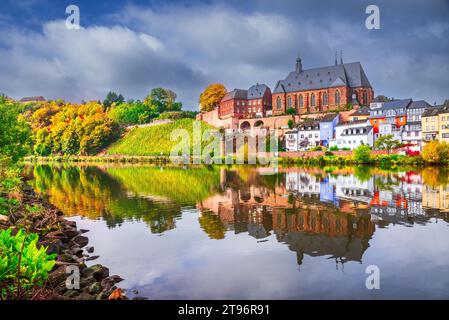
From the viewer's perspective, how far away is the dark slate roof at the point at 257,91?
8450 centimetres

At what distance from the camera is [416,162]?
156 feet

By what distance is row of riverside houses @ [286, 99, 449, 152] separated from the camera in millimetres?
54188

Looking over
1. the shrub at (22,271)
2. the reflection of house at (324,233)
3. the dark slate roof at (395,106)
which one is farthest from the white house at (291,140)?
the shrub at (22,271)

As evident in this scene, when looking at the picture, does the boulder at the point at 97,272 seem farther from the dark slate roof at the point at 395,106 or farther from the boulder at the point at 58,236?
the dark slate roof at the point at 395,106

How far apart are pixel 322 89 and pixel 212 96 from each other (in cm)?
2698

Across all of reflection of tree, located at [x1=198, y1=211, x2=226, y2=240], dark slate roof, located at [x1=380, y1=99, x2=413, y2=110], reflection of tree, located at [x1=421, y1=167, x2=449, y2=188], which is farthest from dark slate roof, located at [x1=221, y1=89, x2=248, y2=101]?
reflection of tree, located at [x1=198, y1=211, x2=226, y2=240]

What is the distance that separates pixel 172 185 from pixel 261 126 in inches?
1998

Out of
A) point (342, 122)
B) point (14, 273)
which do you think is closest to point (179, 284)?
point (14, 273)

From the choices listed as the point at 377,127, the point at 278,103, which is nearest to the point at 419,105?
the point at 377,127

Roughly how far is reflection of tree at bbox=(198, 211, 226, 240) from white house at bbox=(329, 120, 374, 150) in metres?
46.4

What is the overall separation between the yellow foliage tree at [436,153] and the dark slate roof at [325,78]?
103 feet

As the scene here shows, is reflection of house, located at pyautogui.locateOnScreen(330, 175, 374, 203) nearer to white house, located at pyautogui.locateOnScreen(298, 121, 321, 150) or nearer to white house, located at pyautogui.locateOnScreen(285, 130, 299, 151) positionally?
white house, located at pyautogui.locateOnScreen(298, 121, 321, 150)

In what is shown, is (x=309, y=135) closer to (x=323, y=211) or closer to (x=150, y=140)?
(x=150, y=140)
